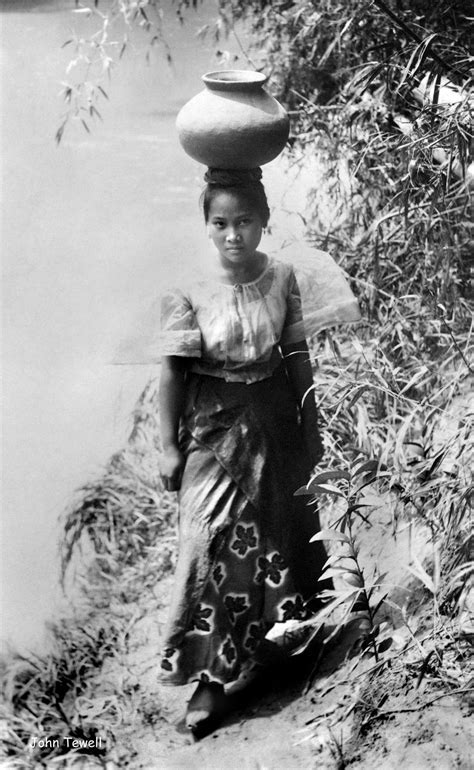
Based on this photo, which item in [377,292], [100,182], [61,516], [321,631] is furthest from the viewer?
[100,182]

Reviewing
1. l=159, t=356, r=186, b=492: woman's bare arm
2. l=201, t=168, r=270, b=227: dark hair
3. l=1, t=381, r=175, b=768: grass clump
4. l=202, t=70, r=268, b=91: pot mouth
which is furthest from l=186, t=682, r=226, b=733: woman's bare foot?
l=202, t=70, r=268, b=91: pot mouth

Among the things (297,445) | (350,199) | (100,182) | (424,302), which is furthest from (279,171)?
(297,445)

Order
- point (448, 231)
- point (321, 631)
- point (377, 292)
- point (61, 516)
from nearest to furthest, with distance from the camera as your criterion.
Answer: point (321, 631)
point (448, 231)
point (377, 292)
point (61, 516)

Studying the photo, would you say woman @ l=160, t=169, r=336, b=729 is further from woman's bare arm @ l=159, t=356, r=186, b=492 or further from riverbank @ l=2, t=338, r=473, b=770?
riverbank @ l=2, t=338, r=473, b=770

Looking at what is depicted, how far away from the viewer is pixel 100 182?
205 inches

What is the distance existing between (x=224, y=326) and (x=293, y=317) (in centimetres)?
21

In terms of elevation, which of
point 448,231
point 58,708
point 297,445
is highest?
point 448,231

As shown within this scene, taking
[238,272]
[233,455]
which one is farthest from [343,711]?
[238,272]

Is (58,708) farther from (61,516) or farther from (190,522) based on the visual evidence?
(61,516)

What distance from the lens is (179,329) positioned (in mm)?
2469

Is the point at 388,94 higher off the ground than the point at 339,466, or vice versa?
the point at 388,94

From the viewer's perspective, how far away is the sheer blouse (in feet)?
8.10

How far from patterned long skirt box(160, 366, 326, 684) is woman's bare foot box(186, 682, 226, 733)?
0.21 feet

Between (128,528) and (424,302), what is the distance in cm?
145
